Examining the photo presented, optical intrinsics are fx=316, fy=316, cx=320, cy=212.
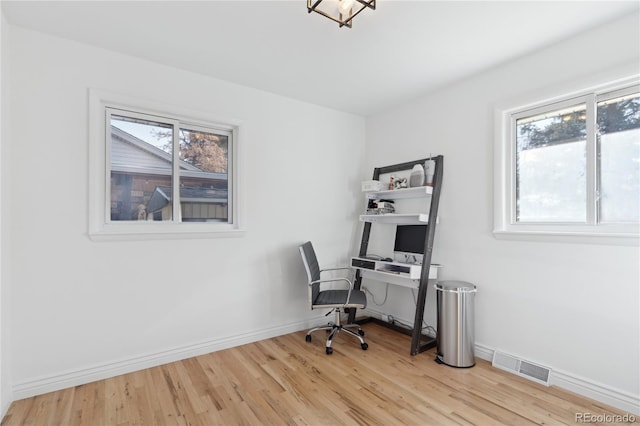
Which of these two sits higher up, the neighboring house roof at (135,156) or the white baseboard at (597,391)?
the neighboring house roof at (135,156)

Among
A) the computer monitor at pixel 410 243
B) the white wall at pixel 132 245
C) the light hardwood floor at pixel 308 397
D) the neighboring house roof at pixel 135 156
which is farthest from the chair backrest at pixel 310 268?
the neighboring house roof at pixel 135 156

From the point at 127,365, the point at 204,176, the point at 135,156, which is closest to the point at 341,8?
the point at 204,176

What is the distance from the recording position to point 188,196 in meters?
3.06

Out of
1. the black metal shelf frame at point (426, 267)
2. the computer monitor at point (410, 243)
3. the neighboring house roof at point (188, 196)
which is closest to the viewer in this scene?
the neighboring house roof at point (188, 196)

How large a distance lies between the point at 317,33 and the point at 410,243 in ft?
7.32

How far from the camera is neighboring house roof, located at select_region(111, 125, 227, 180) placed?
270 centimetres

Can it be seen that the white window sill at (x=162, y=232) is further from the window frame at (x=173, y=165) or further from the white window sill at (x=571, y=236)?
the white window sill at (x=571, y=236)

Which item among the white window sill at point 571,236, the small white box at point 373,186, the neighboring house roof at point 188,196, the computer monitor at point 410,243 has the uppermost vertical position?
the small white box at point 373,186

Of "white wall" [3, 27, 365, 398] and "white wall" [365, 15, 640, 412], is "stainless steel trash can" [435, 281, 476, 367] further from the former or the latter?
"white wall" [3, 27, 365, 398]

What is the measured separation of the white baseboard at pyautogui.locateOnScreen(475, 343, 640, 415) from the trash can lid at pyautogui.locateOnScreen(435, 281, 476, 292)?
0.81m

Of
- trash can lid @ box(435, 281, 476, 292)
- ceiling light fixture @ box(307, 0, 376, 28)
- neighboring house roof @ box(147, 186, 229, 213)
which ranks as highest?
ceiling light fixture @ box(307, 0, 376, 28)

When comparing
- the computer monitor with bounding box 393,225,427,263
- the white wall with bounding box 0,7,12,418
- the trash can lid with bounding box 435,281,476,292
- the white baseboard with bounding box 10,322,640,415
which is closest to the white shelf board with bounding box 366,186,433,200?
the computer monitor with bounding box 393,225,427,263

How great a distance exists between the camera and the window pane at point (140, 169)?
8.87ft

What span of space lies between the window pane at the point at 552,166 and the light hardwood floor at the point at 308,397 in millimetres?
1380
